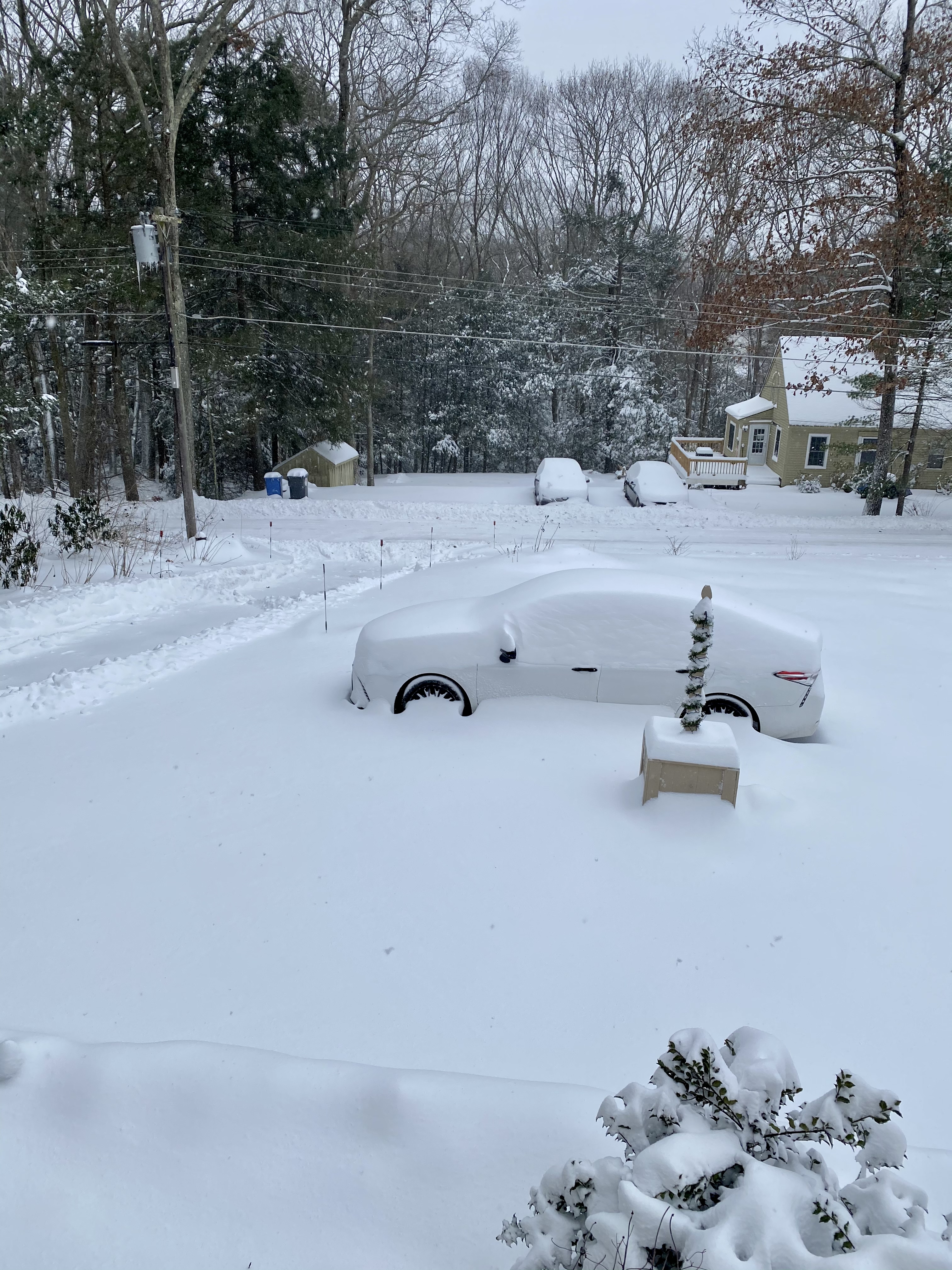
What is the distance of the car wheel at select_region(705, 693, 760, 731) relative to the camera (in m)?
7.19

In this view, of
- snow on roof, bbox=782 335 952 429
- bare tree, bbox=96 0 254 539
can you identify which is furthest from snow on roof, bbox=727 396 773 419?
bare tree, bbox=96 0 254 539

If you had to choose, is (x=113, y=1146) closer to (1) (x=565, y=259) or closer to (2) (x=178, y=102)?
(2) (x=178, y=102)

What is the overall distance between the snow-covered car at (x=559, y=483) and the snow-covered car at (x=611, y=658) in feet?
58.2

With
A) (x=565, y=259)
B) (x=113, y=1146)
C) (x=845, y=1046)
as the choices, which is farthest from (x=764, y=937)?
(x=565, y=259)

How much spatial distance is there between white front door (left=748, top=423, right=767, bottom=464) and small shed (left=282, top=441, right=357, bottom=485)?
18.3 metres

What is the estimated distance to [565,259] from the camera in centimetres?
4072

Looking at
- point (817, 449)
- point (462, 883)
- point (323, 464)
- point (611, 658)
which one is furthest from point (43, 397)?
point (817, 449)

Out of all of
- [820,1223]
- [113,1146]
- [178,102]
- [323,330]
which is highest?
[178,102]

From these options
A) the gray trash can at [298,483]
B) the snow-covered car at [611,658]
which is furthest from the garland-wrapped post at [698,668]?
the gray trash can at [298,483]

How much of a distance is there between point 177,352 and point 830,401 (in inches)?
989

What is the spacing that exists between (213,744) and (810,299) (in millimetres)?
21441

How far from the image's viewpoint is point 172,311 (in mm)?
17500

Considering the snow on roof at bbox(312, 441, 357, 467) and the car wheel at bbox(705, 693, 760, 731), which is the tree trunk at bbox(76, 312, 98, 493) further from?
the car wheel at bbox(705, 693, 760, 731)

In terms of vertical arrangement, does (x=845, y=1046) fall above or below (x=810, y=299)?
below
